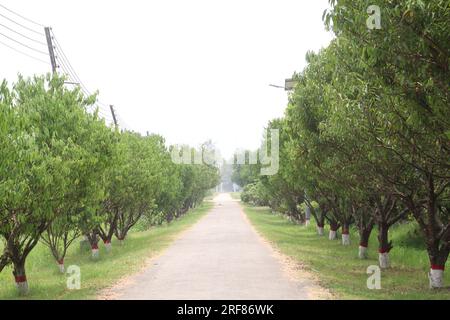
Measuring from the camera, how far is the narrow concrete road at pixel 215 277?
1229cm

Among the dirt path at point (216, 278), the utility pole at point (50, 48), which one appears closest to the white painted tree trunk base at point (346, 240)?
the dirt path at point (216, 278)

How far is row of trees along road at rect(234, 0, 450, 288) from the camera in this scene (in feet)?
26.1

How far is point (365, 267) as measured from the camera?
1895 cm

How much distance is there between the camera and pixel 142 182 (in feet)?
88.3

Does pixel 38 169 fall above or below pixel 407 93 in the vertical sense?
below

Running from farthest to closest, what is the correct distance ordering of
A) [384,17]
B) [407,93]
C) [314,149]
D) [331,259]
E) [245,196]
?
1. [245,196]
2. [331,259]
3. [314,149]
4. [407,93]
5. [384,17]

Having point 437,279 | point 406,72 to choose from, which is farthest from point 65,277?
point 406,72

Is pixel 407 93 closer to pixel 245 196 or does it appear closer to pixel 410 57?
pixel 410 57

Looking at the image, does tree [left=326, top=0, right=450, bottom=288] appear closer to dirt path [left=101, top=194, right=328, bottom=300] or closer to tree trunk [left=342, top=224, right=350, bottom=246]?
dirt path [left=101, top=194, right=328, bottom=300]

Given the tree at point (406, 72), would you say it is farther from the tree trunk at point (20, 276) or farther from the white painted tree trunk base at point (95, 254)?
the white painted tree trunk base at point (95, 254)

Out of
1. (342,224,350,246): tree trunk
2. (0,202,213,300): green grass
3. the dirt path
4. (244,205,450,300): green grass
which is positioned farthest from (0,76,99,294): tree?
(342,224,350,246): tree trunk

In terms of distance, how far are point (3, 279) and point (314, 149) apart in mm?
14095
